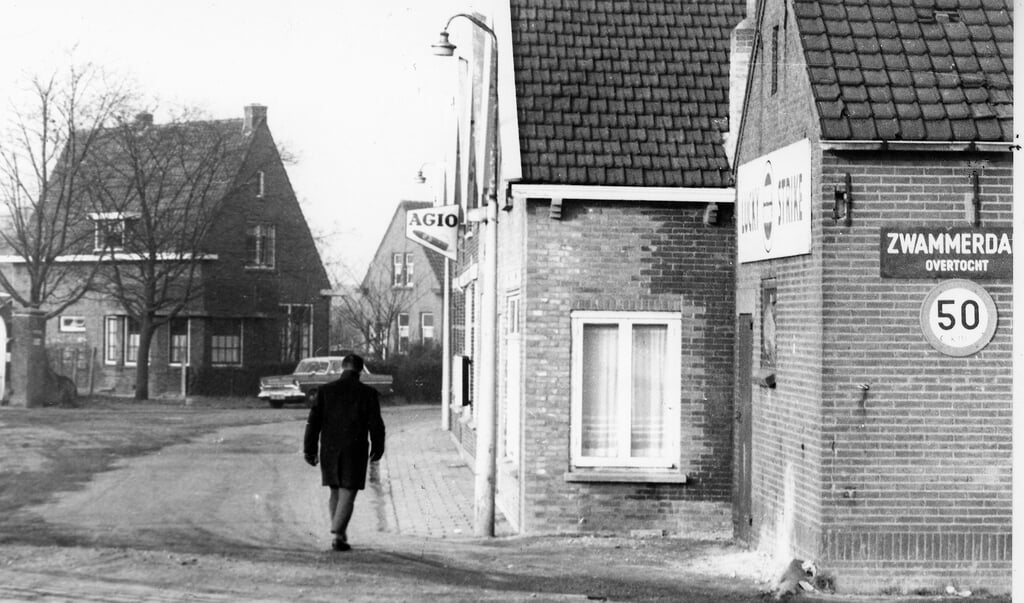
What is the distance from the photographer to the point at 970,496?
10.9 meters

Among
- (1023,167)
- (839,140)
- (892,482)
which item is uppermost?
(839,140)

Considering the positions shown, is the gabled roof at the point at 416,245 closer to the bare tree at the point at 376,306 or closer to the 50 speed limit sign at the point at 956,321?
the bare tree at the point at 376,306

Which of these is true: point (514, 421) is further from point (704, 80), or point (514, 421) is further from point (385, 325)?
point (385, 325)

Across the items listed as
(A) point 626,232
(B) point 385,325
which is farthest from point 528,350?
(B) point 385,325

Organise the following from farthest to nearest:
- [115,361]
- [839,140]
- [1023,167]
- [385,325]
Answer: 1. [385,325]
2. [115,361]
3. [839,140]
4. [1023,167]

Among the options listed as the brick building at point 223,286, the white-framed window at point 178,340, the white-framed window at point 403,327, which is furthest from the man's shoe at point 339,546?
the white-framed window at point 403,327

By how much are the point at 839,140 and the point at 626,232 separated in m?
3.90

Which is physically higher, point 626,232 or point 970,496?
point 626,232

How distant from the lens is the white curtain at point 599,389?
48.1 feet

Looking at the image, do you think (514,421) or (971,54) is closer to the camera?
(971,54)

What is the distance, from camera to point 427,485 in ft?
66.5

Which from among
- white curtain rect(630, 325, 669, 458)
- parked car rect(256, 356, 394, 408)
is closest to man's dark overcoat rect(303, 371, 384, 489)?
white curtain rect(630, 325, 669, 458)

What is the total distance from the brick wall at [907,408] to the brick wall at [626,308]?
3626 millimetres

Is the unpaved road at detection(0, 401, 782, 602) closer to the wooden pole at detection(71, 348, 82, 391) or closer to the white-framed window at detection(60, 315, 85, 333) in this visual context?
the wooden pole at detection(71, 348, 82, 391)
